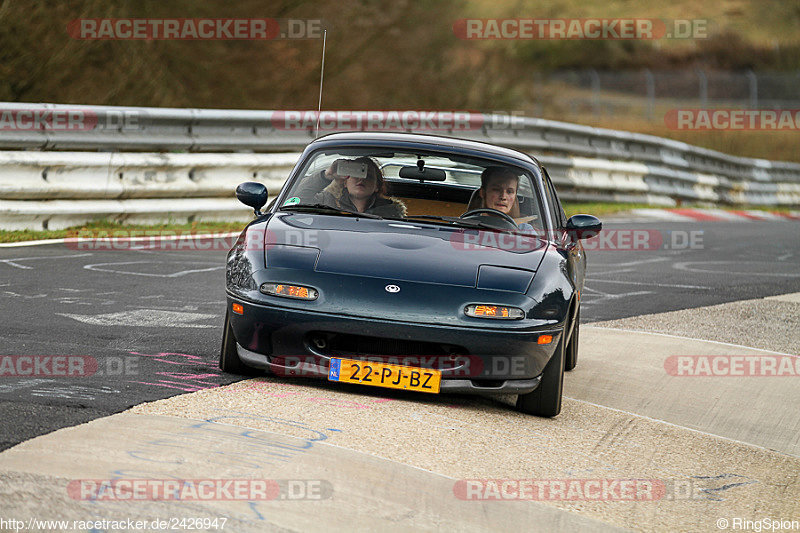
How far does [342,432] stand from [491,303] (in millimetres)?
1123

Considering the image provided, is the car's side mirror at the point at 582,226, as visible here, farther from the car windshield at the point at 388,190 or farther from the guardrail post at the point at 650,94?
the guardrail post at the point at 650,94

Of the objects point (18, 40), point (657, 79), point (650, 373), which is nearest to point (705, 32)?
point (657, 79)

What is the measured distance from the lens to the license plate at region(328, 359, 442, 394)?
588 cm

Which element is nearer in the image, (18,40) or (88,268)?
(88,268)

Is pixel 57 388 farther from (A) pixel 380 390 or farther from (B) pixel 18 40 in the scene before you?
(B) pixel 18 40

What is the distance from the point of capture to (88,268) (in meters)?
10.0

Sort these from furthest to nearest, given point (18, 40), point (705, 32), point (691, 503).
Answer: point (705, 32) → point (18, 40) → point (691, 503)

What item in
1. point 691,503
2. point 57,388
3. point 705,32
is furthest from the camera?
point 705,32

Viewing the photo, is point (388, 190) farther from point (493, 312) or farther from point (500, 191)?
point (493, 312)

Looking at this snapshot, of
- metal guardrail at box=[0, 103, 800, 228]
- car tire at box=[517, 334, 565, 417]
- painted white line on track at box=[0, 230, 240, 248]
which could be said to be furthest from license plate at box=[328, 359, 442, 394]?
metal guardrail at box=[0, 103, 800, 228]

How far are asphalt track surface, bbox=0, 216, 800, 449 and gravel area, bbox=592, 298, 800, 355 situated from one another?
26cm

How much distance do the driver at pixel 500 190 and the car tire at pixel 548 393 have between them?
49.9 inches

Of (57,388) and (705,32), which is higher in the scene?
(705,32)

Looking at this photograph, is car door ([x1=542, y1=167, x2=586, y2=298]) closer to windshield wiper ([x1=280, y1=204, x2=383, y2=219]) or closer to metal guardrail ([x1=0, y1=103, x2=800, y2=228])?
windshield wiper ([x1=280, y1=204, x2=383, y2=219])
